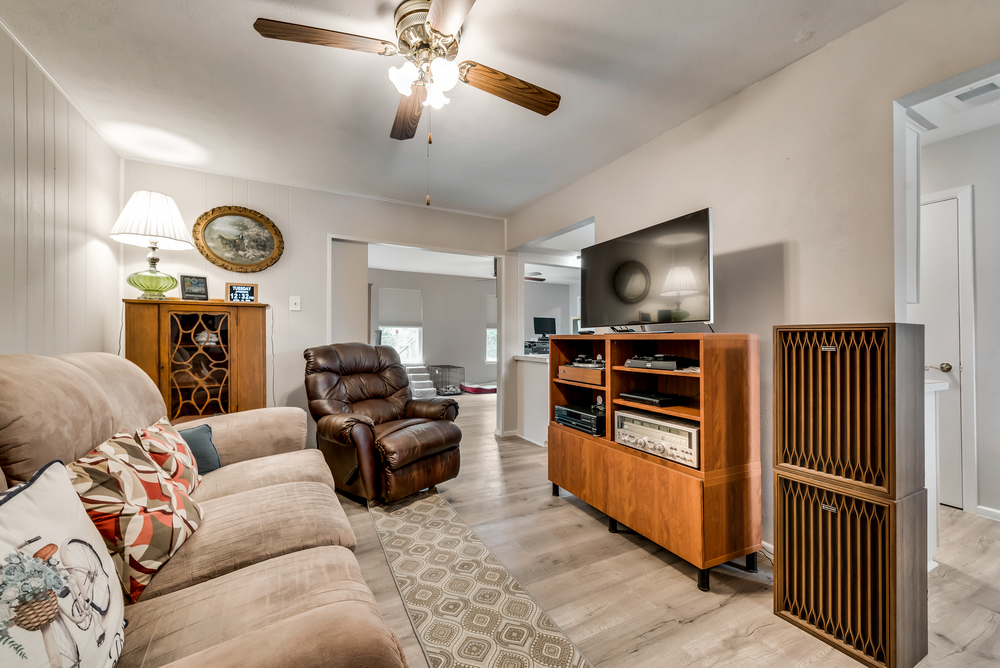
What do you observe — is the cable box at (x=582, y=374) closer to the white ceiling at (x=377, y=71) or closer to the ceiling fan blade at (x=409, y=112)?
the white ceiling at (x=377, y=71)

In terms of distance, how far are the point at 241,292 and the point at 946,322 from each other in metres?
4.87

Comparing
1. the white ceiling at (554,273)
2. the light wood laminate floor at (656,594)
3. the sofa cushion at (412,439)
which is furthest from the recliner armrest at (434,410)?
the white ceiling at (554,273)

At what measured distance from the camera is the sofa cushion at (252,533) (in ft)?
3.69

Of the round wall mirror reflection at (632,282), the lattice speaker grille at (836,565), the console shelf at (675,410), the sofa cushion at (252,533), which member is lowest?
the lattice speaker grille at (836,565)

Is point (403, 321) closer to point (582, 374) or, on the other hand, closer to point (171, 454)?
point (582, 374)

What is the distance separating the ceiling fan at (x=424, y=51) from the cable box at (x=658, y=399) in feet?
4.74

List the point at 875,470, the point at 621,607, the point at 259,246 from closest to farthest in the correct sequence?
the point at 875,470 → the point at 621,607 → the point at 259,246

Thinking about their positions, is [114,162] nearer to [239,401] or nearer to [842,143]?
[239,401]

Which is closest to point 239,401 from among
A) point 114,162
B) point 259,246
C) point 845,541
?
point 259,246

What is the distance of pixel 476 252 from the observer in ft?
14.1

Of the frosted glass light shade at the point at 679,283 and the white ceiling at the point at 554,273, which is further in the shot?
the white ceiling at the point at 554,273

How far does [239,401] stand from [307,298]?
1064 mm

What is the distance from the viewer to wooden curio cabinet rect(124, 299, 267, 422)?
258cm

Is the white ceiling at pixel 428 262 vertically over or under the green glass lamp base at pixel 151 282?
over
